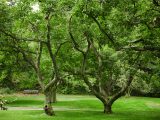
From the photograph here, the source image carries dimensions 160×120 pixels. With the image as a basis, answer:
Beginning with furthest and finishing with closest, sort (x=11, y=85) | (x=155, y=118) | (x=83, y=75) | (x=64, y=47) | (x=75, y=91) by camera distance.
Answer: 1. (x=75, y=91)
2. (x=11, y=85)
3. (x=64, y=47)
4. (x=83, y=75)
5. (x=155, y=118)

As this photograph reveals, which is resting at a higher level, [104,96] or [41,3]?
[41,3]

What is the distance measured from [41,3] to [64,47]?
1013cm

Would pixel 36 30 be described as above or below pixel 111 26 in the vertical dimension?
above

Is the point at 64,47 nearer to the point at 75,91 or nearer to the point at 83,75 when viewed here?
the point at 83,75

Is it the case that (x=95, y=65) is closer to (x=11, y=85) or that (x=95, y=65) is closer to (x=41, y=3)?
(x=41, y=3)

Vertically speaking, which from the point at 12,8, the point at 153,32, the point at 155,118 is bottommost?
the point at 155,118

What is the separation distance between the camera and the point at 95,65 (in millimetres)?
41469

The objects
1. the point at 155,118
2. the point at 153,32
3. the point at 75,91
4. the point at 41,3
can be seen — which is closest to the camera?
the point at 153,32

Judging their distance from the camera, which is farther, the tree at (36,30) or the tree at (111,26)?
the tree at (36,30)

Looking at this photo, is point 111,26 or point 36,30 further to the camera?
point 36,30

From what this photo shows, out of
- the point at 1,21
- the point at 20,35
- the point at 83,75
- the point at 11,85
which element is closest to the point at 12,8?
the point at 1,21

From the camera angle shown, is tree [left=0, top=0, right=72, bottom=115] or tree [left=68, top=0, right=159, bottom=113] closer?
tree [left=68, top=0, right=159, bottom=113]

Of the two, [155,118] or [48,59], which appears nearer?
[155,118]

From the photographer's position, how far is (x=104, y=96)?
39.0 metres
